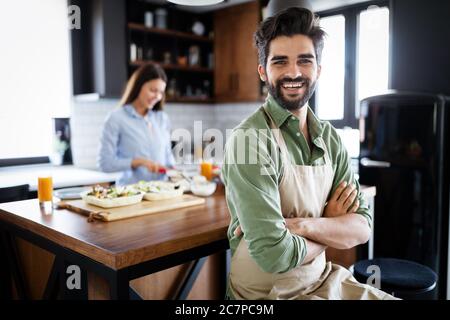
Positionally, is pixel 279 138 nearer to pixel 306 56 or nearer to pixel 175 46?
pixel 306 56

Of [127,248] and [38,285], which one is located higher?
[127,248]

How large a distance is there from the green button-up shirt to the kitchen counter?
2.10m

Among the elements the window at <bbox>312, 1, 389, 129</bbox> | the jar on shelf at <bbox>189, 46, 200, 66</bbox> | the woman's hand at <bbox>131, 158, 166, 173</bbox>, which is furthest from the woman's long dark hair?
the jar on shelf at <bbox>189, 46, 200, 66</bbox>

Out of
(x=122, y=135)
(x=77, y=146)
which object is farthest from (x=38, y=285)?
(x=77, y=146)

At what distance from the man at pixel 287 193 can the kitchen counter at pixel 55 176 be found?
6.84ft

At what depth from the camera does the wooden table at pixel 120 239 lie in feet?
4.19

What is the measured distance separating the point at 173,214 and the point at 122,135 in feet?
4.51

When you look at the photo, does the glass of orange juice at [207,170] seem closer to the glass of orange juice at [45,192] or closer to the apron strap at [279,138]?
the glass of orange juice at [45,192]

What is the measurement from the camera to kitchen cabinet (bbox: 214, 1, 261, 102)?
4.54m

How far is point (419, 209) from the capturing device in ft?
8.87

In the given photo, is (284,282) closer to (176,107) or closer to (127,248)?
(127,248)

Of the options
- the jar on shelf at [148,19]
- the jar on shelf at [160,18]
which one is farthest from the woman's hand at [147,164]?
the jar on shelf at [160,18]

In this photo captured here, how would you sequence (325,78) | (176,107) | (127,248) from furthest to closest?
(176,107)
(325,78)
(127,248)

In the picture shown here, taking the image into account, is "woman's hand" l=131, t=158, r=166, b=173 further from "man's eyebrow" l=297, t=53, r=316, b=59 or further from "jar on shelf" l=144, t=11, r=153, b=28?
"jar on shelf" l=144, t=11, r=153, b=28
